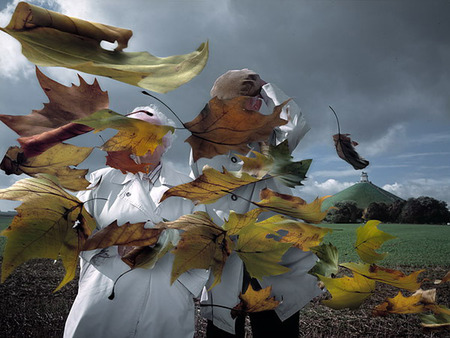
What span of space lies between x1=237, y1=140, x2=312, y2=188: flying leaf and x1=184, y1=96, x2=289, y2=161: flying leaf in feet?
0.26

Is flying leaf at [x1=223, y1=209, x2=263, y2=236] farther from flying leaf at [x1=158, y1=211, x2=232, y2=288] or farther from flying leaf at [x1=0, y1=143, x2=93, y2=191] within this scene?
flying leaf at [x1=0, y1=143, x2=93, y2=191]

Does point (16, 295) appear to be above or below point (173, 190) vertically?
below

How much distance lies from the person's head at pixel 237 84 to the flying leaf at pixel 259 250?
Result: 32 cm

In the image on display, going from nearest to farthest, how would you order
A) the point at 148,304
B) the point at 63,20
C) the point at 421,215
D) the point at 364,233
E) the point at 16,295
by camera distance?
the point at 63,20
the point at 364,233
the point at 148,304
the point at 16,295
the point at 421,215

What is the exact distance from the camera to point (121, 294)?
938 mm

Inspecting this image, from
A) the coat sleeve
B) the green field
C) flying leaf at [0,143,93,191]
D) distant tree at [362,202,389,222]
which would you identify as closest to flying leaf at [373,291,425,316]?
the coat sleeve

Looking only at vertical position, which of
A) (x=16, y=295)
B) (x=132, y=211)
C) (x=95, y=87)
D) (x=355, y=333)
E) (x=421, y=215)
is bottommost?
(x=16, y=295)

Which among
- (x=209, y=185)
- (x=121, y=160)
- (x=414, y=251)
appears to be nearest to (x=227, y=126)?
(x=209, y=185)

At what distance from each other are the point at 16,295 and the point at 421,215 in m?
15.4

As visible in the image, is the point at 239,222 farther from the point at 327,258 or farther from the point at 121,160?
the point at 327,258

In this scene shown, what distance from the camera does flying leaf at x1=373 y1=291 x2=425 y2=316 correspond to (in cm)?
96

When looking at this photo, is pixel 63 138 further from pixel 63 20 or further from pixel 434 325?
pixel 434 325

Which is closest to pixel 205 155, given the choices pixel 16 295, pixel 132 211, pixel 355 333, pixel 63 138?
pixel 63 138

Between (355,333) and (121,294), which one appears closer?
(121,294)
